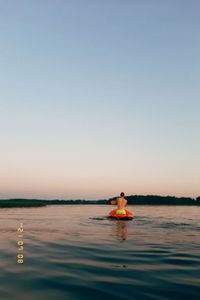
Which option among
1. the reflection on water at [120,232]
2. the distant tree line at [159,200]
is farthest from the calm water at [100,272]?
the distant tree line at [159,200]

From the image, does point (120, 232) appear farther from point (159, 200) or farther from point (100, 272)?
point (159, 200)

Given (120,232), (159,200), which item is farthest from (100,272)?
(159,200)

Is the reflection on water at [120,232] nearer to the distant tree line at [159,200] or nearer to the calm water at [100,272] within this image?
the calm water at [100,272]

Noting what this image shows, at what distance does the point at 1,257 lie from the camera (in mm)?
10758

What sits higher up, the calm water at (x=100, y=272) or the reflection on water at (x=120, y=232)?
the calm water at (x=100, y=272)

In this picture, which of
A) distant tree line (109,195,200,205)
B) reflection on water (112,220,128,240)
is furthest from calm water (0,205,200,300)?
distant tree line (109,195,200,205)

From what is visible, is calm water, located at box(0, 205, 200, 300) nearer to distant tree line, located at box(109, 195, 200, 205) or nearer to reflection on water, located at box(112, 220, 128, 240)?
reflection on water, located at box(112, 220, 128, 240)

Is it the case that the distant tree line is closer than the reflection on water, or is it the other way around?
the reflection on water

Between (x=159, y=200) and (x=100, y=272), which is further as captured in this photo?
(x=159, y=200)

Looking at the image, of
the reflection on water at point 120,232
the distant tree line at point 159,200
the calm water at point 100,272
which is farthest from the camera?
the distant tree line at point 159,200

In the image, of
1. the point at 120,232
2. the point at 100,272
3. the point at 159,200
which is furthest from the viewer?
the point at 159,200

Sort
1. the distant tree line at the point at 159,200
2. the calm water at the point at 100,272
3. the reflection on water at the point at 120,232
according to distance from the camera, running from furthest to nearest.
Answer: the distant tree line at the point at 159,200, the reflection on water at the point at 120,232, the calm water at the point at 100,272

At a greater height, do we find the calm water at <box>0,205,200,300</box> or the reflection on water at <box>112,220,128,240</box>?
the calm water at <box>0,205,200,300</box>

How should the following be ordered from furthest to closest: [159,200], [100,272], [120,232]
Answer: [159,200]
[120,232]
[100,272]
